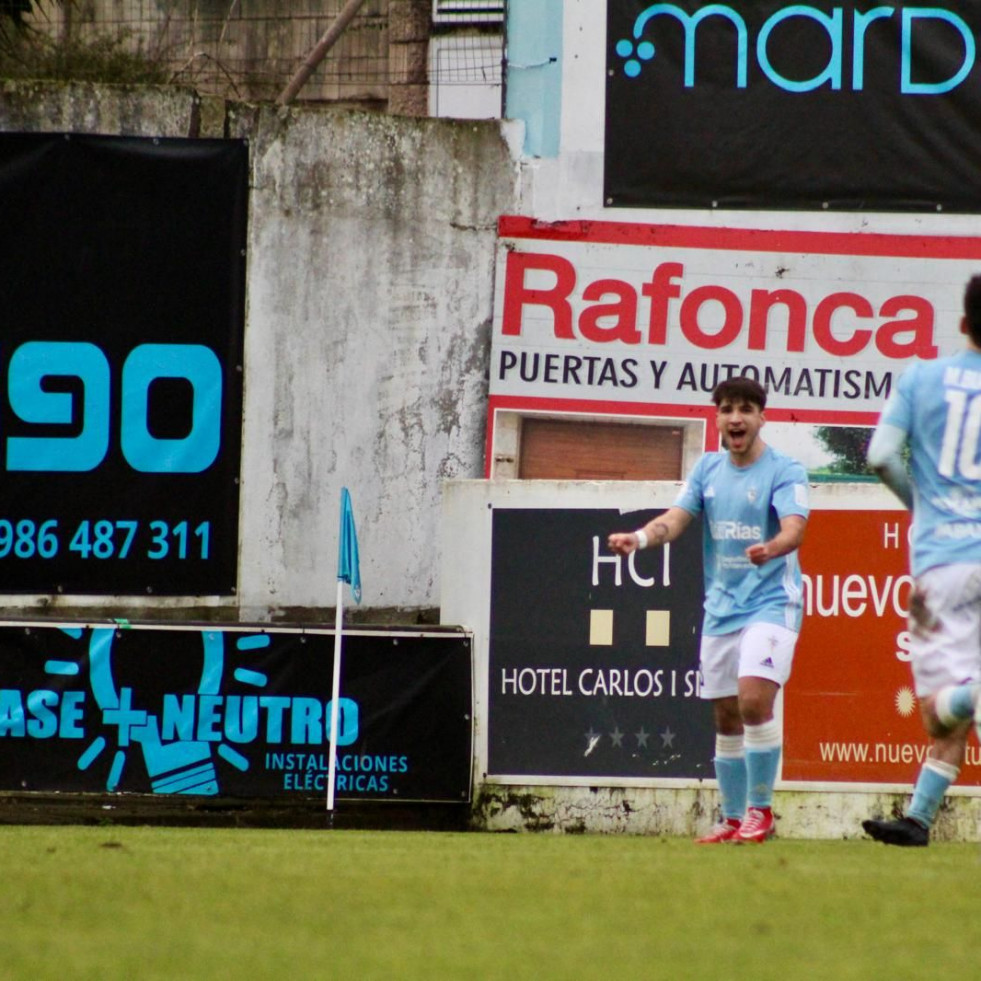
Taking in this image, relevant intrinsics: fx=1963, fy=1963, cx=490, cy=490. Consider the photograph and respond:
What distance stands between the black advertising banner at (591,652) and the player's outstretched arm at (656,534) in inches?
106

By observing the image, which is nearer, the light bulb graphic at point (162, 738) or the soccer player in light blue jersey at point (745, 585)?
the soccer player in light blue jersey at point (745, 585)

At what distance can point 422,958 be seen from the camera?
4020mm

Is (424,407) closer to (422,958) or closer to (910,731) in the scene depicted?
(910,731)

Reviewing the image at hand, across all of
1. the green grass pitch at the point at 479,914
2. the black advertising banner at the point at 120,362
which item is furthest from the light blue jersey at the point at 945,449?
the black advertising banner at the point at 120,362

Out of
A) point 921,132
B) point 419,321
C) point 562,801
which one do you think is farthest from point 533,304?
point 562,801

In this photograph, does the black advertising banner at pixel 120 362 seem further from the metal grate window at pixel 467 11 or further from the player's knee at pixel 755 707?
the player's knee at pixel 755 707

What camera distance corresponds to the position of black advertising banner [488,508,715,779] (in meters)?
10.9

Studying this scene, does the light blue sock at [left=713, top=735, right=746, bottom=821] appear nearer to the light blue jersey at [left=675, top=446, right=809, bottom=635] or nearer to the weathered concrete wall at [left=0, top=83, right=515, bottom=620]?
the light blue jersey at [left=675, top=446, right=809, bottom=635]

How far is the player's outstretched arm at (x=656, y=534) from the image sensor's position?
26.0 ft

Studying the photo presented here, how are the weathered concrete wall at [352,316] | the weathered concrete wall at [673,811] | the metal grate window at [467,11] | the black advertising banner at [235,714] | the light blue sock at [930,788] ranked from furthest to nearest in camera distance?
the metal grate window at [467,11] → the weathered concrete wall at [352,316] → the black advertising banner at [235,714] → the weathered concrete wall at [673,811] → the light blue sock at [930,788]

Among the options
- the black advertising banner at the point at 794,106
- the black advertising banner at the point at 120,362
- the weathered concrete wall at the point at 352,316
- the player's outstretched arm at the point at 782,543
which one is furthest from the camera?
the black advertising banner at the point at 794,106

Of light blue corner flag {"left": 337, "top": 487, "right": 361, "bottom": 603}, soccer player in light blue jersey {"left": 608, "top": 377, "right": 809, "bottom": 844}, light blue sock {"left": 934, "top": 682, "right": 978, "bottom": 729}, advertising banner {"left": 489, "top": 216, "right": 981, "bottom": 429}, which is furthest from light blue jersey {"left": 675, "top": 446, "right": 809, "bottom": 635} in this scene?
advertising banner {"left": 489, "top": 216, "right": 981, "bottom": 429}

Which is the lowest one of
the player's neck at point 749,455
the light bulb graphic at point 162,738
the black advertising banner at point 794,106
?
the light bulb graphic at point 162,738

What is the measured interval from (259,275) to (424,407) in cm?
148
